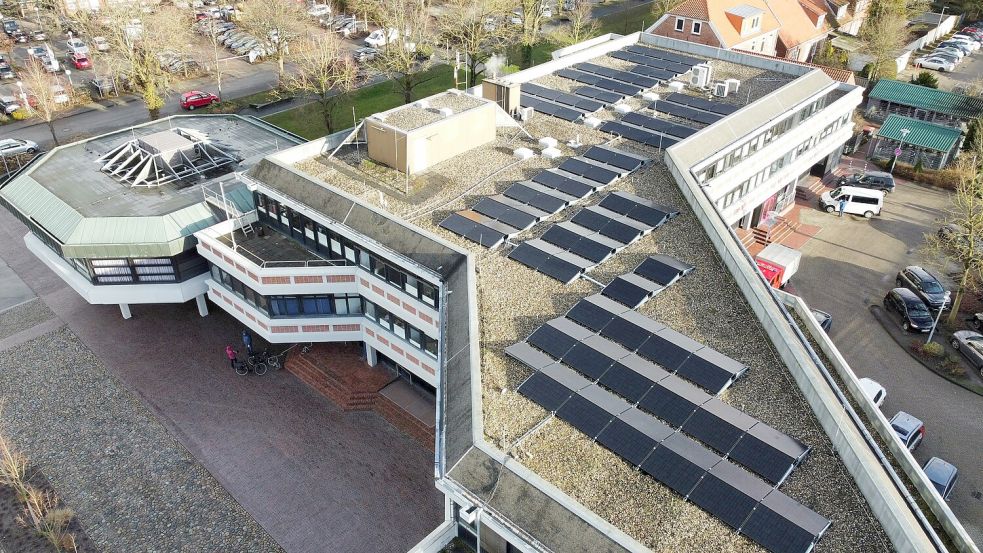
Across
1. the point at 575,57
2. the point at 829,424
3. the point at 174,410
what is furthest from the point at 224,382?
the point at 575,57

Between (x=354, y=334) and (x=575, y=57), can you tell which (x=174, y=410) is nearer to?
(x=354, y=334)

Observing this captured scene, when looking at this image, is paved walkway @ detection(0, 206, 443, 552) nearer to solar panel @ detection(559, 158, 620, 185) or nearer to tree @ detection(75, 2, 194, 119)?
solar panel @ detection(559, 158, 620, 185)

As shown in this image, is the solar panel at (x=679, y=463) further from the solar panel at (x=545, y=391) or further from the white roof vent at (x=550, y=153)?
the white roof vent at (x=550, y=153)

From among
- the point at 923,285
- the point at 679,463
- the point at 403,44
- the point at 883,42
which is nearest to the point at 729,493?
the point at 679,463

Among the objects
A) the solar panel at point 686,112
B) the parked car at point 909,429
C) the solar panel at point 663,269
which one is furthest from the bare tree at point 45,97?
the parked car at point 909,429

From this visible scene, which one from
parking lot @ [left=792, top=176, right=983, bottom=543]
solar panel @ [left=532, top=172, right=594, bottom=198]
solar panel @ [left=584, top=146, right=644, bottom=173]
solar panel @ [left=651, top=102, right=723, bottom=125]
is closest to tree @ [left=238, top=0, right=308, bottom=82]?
solar panel @ [left=651, top=102, right=723, bottom=125]

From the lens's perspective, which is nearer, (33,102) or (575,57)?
(575,57)

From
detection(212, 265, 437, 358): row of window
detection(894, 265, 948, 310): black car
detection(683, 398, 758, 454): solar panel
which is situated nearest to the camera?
detection(683, 398, 758, 454): solar panel
